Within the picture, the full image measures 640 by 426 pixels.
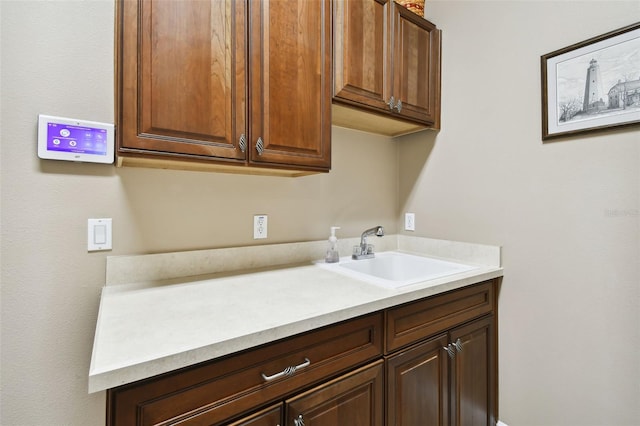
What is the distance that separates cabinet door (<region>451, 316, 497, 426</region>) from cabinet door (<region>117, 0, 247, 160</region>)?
4.29 feet

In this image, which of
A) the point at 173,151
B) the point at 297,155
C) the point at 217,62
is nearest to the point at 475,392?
the point at 297,155

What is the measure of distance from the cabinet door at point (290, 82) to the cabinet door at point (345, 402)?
2.65ft

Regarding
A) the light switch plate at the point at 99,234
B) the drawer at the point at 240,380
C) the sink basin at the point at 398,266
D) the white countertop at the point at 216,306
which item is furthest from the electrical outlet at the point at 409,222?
the light switch plate at the point at 99,234

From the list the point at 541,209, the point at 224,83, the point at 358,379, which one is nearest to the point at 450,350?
the point at 358,379

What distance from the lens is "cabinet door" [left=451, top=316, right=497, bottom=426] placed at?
1349 mm

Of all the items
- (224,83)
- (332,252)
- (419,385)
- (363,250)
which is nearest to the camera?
(224,83)

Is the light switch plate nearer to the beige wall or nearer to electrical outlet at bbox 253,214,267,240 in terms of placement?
the beige wall

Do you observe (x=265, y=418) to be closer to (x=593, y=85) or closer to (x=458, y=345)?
(x=458, y=345)

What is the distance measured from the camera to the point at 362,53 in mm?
1419

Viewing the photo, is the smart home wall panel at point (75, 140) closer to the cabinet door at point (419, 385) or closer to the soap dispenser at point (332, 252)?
the soap dispenser at point (332, 252)

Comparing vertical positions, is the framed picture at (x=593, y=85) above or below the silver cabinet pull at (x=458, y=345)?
above

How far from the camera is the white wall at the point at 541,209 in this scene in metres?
1.20

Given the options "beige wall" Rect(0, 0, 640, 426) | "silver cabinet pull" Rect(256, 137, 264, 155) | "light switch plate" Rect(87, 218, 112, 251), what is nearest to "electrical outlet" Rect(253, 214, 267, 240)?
"beige wall" Rect(0, 0, 640, 426)

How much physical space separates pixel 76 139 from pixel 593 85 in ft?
6.62
